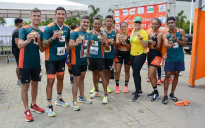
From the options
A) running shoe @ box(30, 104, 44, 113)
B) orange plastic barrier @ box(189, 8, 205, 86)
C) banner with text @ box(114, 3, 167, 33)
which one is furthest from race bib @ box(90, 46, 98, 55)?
banner with text @ box(114, 3, 167, 33)

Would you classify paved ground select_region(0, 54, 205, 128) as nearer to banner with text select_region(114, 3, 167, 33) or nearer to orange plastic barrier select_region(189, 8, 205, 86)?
orange plastic barrier select_region(189, 8, 205, 86)

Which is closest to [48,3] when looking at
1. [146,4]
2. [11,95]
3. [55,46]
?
[146,4]

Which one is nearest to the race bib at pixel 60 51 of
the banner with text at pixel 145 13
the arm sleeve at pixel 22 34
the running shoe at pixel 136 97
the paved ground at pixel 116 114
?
the arm sleeve at pixel 22 34

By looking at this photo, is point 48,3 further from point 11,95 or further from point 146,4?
point 11,95

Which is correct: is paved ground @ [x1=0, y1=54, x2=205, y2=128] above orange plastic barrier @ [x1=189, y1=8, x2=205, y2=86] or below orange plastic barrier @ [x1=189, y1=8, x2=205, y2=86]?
below

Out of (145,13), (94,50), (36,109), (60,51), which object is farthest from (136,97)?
(145,13)

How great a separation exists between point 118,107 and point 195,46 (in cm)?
321

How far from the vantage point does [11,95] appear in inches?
188

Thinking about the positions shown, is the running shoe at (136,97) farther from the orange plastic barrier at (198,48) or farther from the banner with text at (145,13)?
the banner with text at (145,13)

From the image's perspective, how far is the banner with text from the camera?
7418mm

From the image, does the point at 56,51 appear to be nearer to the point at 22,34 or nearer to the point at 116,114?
the point at 22,34

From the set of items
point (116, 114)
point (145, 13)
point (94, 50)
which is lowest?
point (116, 114)

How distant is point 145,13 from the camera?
817 centimetres

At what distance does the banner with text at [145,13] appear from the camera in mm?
7418
